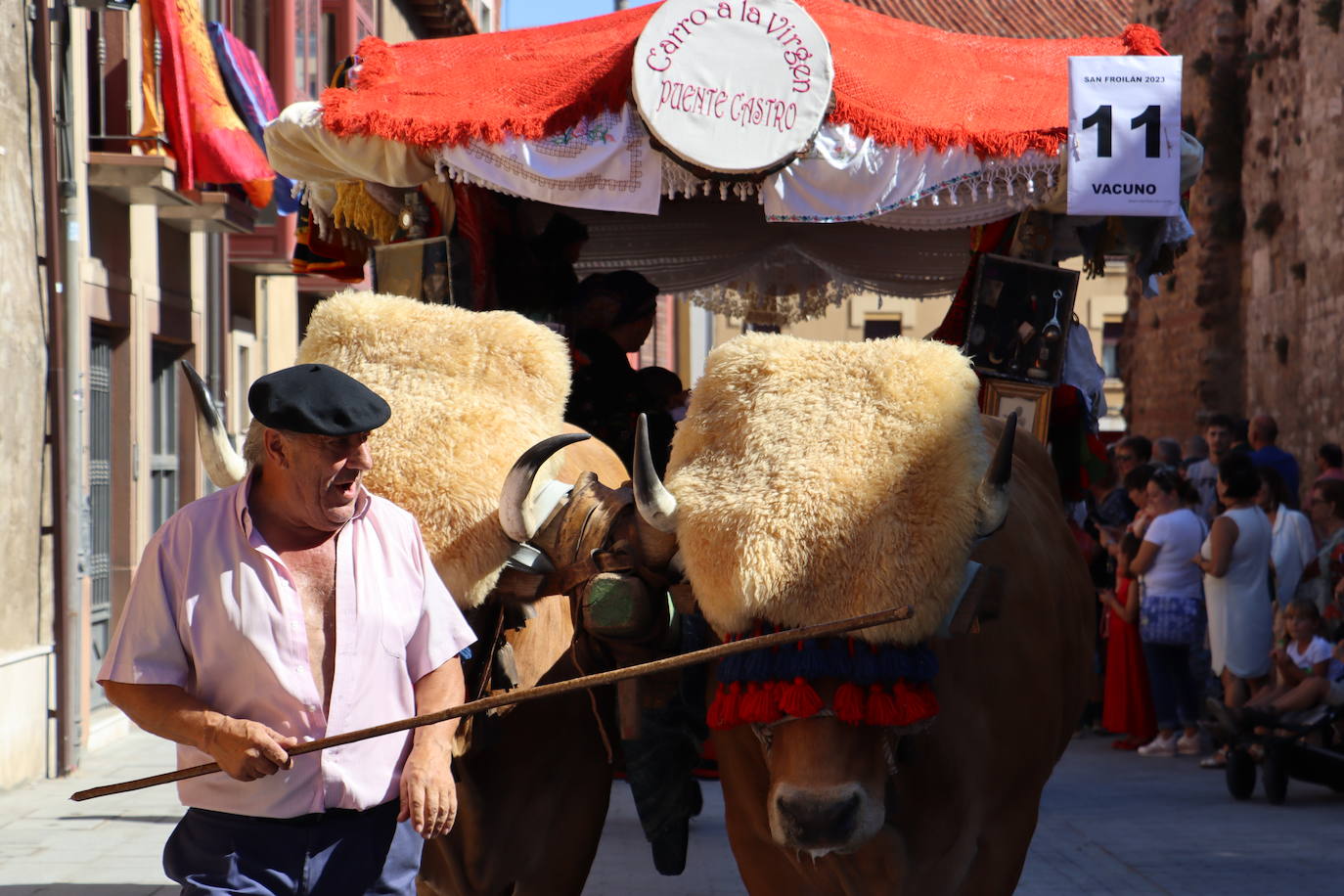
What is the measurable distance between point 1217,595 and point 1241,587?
0.16 metres

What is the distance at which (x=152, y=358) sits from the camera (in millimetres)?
12531

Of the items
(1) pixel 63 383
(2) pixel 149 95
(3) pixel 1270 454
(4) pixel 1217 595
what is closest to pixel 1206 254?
(3) pixel 1270 454

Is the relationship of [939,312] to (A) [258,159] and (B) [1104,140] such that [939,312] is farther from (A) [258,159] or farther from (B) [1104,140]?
(B) [1104,140]

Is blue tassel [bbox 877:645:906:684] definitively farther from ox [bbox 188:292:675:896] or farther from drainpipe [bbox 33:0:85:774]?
drainpipe [bbox 33:0:85:774]

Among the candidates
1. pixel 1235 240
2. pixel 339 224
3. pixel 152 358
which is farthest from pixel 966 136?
pixel 1235 240

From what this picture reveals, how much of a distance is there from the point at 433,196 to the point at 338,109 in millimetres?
593

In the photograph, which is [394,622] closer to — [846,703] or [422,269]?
[846,703]

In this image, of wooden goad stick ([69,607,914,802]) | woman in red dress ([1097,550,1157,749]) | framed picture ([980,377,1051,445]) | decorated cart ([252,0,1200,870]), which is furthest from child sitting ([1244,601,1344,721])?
wooden goad stick ([69,607,914,802])

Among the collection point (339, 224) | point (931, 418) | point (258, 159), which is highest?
point (258, 159)

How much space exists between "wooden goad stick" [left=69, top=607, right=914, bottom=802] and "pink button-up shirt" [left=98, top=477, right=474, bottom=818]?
68 millimetres

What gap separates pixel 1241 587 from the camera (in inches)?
381

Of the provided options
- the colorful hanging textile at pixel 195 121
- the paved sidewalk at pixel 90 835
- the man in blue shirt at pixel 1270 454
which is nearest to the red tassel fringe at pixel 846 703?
the paved sidewalk at pixel 90 835

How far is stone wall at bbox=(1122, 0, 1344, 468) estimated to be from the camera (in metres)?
14.5

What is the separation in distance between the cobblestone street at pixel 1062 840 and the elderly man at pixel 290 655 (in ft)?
12.2
